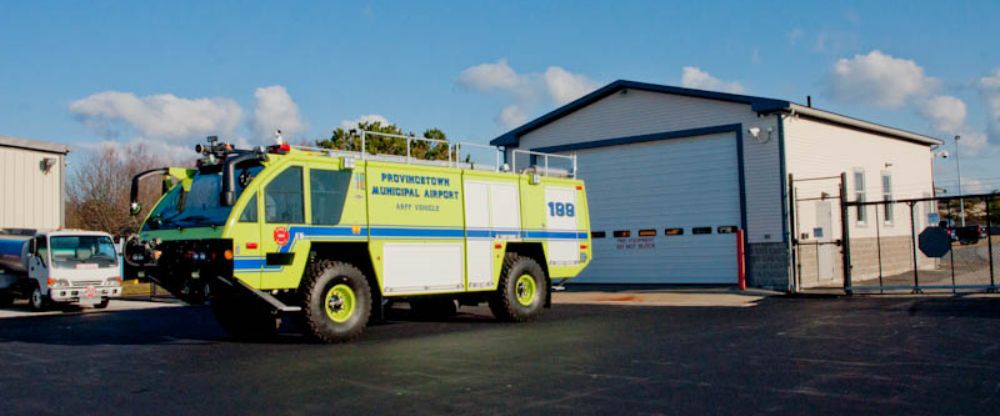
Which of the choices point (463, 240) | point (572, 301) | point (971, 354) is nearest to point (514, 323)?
point (463, 240)

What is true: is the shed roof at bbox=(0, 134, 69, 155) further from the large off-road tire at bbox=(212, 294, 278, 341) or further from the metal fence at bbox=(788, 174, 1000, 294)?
the metal fence at bbox=(788, 174, 1000, 294)

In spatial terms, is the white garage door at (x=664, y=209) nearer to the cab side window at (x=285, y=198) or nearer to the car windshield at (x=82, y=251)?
the car windshield at (x=82, y=251)

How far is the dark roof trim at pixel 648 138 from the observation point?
75.0ft

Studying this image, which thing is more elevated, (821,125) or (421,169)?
(821,125)

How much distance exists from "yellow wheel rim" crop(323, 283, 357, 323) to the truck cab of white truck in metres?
10.6

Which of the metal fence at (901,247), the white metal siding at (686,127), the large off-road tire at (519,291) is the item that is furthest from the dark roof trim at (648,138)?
the large off-road tire at (519,291)

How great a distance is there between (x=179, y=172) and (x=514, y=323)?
604 cm

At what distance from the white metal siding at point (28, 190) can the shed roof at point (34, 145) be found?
0.46 feet

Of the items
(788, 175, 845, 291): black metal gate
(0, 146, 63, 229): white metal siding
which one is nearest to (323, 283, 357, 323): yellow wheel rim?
(788, 175, 845, 291): black metal gate

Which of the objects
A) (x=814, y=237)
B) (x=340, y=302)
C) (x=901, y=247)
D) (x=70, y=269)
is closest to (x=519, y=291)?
(x=340, y=302)

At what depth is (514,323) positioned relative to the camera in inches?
588

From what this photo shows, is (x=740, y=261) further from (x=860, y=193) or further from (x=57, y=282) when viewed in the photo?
(x=57, y=282)

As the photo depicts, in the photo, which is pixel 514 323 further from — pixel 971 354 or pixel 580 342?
pixel 971 354

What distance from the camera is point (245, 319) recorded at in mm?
13398
